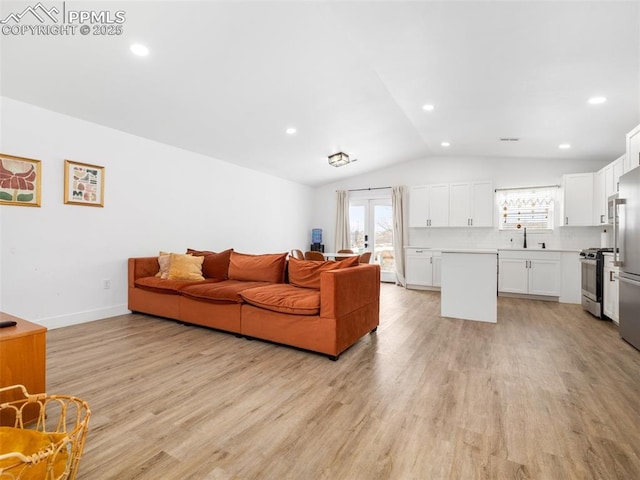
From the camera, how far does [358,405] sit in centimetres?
200

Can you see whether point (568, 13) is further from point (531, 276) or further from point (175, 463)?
point (531, 276)

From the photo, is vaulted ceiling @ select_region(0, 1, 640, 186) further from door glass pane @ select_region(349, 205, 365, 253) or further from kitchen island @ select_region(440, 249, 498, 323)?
door glass pane @ select_region(349, 205, 365, 253)

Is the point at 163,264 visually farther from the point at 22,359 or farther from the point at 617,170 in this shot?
the point at 617,170

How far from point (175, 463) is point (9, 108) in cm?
385

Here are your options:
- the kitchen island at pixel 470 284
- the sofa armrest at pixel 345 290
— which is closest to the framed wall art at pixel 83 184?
the sofa armrest at pixel 345 290

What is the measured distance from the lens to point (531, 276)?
556 centimetres

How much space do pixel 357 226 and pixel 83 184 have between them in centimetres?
572

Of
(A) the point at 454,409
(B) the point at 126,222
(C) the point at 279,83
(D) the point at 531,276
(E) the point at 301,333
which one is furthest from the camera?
(D) the point at 531,276

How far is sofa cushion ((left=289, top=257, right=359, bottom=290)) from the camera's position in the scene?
3.41 metres

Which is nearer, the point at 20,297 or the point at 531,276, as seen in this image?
the point at 20,297

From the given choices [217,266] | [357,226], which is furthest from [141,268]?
[357,226]

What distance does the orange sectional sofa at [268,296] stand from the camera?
277 cm

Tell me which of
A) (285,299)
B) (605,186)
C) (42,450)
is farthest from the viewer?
(605,186)

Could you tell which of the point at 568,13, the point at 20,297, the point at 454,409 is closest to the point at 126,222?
the point at 20,297
